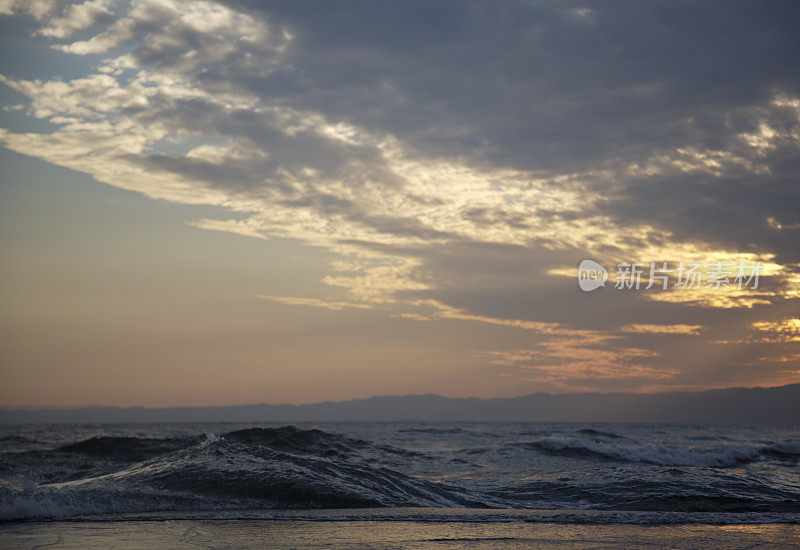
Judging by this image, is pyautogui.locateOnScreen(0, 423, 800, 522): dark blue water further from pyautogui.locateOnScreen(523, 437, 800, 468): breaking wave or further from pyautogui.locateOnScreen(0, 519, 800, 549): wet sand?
pyautogui.locateOnScreen(523, 437, 800, 468): breaking wave

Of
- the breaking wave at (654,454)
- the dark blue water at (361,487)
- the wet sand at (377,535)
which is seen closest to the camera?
the wet sand at (377,535)

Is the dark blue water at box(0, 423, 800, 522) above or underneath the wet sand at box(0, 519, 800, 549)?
underneath

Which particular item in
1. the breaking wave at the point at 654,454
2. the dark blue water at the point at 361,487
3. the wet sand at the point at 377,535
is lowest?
the breaking wave at the point at 654,454

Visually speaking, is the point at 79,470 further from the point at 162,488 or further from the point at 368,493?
the point at 368,493

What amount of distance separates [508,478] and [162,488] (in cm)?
828

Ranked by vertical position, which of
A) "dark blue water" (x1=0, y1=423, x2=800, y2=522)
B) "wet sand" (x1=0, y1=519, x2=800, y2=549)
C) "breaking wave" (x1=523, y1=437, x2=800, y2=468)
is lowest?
"breaking wave" (x1=523, y1=437, x2=800, y2=468)

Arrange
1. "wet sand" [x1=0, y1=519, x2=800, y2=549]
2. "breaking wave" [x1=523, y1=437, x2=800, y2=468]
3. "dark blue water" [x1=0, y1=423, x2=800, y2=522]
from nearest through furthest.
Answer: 1. "wet sand" [x1=0, y1=519, x2=800, y2=549]
2. "dark blue water" [x1=0, y1=423, x2=800, y2=522]
3. "breaking wave" [x1=523, y1=437, x2=800, y2=468]

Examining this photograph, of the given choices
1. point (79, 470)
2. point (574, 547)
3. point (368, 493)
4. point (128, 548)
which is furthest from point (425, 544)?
point (79, 470)

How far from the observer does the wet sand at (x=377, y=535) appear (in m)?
5.87

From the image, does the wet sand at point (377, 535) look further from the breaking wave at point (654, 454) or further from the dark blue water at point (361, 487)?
the breaking wave at point (654, 454)

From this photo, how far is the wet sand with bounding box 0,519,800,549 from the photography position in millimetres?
5871

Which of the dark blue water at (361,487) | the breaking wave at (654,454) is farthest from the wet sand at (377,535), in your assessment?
the breaking wave at (654,454)

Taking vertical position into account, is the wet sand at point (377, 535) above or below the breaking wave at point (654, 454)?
above

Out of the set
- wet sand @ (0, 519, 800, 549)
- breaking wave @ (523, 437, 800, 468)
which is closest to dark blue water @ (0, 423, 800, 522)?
wet sand @ (0, 519, 800, 549)
